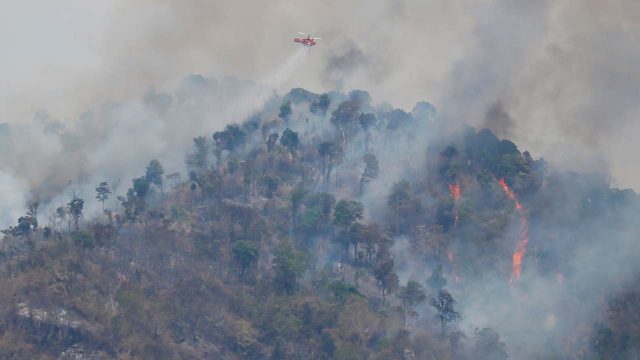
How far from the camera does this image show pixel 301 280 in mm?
185625

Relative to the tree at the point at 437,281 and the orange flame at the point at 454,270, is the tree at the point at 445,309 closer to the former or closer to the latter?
the tree at the point at 437,281

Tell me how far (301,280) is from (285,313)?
Answer: 15.1m

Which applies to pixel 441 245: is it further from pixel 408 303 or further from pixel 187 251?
pixel 187 251

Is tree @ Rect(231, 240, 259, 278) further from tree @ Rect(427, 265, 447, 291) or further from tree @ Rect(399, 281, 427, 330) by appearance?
tree @ Rect(427, 265, 447, 291)

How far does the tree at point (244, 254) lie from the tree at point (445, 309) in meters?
28.5

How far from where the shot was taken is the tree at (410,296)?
178125 millimetres

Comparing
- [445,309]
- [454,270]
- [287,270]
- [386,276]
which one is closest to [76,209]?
[287,270]

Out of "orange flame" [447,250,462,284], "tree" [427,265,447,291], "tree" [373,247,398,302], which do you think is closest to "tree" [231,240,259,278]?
"tree" [373,247,398,302]

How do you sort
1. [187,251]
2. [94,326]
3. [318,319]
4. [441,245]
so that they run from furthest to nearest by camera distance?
[441,245], [187,251], [318,319], [94,326]

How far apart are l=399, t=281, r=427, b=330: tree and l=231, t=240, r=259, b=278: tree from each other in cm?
2363

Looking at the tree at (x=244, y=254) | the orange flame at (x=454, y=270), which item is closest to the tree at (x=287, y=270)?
the tree at (x=244, y=254)

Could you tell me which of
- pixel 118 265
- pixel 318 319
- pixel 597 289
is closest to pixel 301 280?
pixel 318 319

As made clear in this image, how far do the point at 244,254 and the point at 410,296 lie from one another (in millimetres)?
26300

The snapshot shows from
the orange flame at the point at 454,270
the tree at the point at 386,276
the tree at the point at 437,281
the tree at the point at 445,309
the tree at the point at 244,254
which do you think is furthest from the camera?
the orange flame at the point at 454,270
